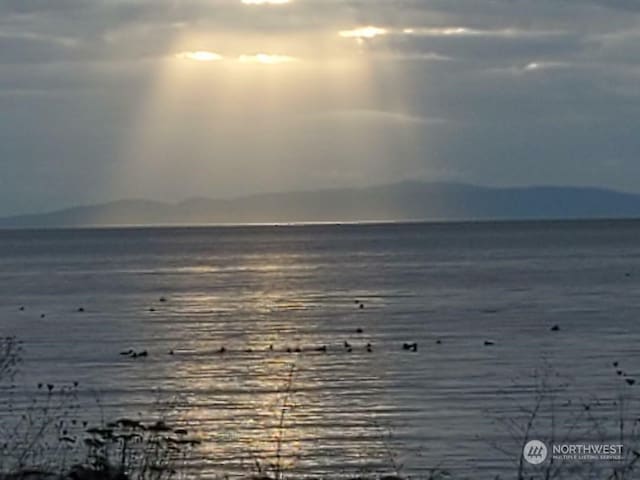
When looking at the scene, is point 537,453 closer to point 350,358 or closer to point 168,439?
point 168,439

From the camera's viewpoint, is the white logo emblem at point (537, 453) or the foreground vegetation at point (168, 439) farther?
the white logo emblem at point (537, 453)

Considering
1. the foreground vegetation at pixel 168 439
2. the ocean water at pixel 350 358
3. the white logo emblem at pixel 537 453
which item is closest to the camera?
the foreground vegetation at pixel 168 439

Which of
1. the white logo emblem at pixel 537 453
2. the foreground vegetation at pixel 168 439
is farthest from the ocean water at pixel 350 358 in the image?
the white logo emblem at pixel 537 453

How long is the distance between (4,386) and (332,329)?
2507 centimetres

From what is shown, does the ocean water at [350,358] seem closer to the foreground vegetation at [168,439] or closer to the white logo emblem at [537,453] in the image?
the foreground vegetation at [168,439]

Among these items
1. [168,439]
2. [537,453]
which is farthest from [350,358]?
[537,453]

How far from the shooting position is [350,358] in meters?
46.1

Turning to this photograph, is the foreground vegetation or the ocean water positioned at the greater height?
the ocean water

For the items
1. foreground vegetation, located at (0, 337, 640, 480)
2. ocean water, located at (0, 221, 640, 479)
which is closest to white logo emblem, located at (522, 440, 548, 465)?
foreground vegetation, located at (0, 337, 640, 480)

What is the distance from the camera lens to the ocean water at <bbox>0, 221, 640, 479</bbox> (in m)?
27.1

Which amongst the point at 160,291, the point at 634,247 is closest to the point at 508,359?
the point at 160,291

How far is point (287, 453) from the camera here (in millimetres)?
25844

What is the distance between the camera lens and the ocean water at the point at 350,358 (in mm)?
27062

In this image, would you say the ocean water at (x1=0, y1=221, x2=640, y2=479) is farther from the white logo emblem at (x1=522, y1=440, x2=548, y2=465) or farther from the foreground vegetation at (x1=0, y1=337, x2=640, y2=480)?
the white logo emblem at (x1=522, y1=440, x2=548, y2=465)
